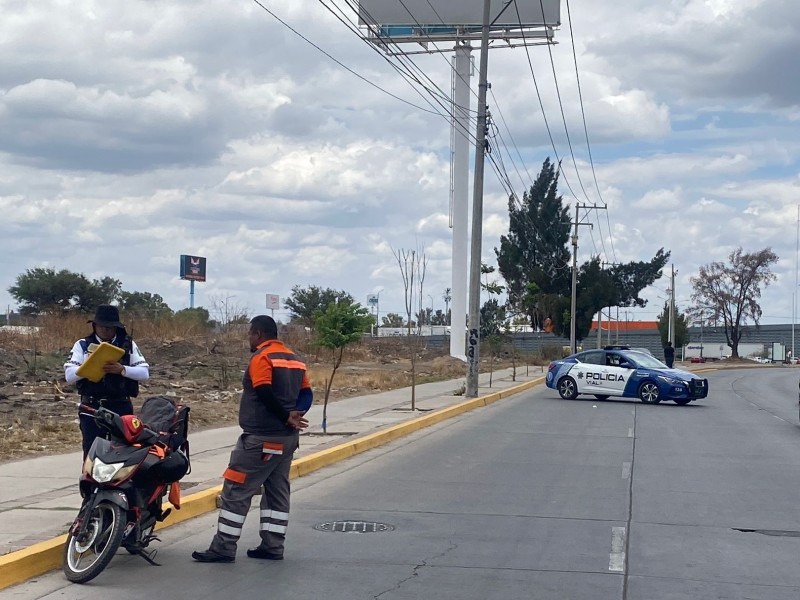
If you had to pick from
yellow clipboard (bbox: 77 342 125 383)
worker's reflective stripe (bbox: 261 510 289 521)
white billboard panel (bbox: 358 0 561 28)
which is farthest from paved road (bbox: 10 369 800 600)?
→ white billboard panel (bbox: 358 0 561 28)

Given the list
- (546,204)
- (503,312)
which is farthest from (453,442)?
(546,204)

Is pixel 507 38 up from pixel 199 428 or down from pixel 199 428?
up

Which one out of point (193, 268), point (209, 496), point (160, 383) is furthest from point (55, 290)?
point (209, 496)

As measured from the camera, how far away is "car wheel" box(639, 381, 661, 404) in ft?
96.5

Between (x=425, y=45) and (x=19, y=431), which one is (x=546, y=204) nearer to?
(x=425, y=45)

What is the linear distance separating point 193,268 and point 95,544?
8458 centimetres

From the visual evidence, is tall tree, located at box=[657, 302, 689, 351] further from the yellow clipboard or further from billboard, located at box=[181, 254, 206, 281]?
the yellow clipboard

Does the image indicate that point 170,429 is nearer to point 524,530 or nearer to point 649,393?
point 524,530

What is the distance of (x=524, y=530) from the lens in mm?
10242

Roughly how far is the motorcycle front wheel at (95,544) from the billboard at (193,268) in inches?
3274

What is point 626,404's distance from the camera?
97.3ft

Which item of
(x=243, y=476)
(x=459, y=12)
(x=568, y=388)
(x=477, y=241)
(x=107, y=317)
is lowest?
(x=568, y=388)

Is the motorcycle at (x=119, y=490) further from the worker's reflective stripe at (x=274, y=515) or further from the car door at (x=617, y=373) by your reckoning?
the car door at (x=617, y=373)

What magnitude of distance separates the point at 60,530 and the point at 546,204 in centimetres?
8064
